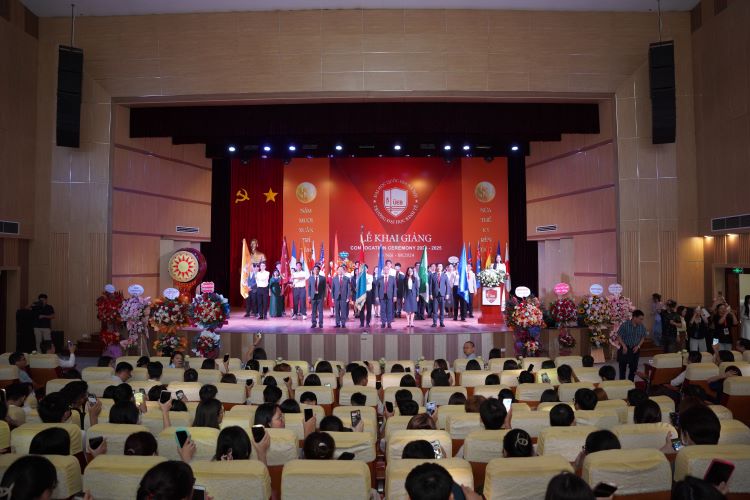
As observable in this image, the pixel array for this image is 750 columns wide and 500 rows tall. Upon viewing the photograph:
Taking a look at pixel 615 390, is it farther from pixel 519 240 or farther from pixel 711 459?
pixel 519 240

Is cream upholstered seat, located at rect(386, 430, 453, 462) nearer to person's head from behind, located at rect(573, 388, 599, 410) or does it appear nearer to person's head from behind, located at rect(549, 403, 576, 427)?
person's head from behind, located at rect(549, 403, 576, 427)

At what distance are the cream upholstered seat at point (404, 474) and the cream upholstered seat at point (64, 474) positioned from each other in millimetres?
1517

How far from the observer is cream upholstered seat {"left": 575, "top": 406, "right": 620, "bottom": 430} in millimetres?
4316

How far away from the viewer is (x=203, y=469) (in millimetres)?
2811

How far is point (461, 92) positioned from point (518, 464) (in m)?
10.4

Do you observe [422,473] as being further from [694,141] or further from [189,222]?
[189,222]

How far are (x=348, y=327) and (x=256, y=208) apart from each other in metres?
6.61

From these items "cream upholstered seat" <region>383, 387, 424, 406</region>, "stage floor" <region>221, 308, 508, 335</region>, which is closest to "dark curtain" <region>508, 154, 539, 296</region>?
"stage floor" <region>221, 308, 508, 335</region>

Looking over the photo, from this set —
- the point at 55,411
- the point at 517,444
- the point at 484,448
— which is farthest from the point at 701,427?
the point at 55,411

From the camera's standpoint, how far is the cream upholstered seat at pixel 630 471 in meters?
2.83

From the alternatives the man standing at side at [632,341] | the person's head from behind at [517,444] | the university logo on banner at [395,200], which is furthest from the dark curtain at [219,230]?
the person's head from behind at [517,444]

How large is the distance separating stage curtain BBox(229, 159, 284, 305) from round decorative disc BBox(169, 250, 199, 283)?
3.61m

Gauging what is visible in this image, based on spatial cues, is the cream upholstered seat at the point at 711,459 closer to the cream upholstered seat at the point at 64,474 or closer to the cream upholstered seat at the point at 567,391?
the cream upholstered seat at the point at 567,391

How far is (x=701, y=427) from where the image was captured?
344 cm
